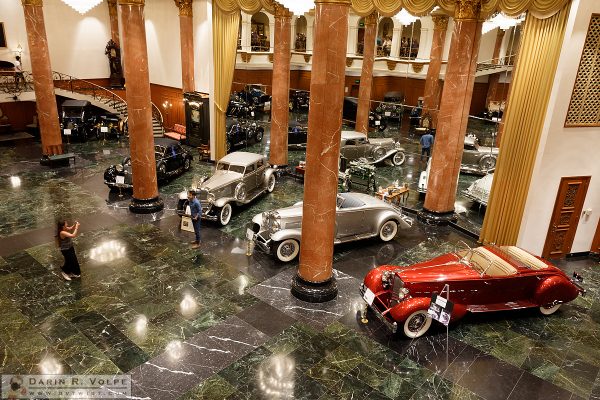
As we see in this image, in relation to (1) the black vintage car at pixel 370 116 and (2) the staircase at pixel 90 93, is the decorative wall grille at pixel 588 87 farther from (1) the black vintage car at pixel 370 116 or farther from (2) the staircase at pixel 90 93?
(2) the staircase at pixel 90 93

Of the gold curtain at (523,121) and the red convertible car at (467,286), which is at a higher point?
the gold curtain at (523,121)

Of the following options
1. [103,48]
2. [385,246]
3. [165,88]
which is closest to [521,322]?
[385,246]

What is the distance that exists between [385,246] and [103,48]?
18.2m

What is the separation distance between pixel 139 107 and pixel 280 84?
4.65m

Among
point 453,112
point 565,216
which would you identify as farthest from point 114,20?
point 565,216

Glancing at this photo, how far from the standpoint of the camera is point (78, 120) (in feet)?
59.1

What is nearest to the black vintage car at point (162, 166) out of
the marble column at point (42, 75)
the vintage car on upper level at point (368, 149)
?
the marble column at point (42, 75)

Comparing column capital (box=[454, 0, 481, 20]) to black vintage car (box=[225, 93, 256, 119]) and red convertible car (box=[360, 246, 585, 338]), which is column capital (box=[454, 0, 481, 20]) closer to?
red convertible car (box=[360, 246, 585, 338])

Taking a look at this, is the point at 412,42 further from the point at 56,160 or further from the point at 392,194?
the point at 56,160

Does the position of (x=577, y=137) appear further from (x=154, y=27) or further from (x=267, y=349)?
(x=154, y=27)

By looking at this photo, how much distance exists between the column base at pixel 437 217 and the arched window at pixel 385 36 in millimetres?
18771

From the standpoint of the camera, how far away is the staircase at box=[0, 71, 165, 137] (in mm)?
18625

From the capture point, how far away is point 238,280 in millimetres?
8078

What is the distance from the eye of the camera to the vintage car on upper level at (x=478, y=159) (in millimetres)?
14852
